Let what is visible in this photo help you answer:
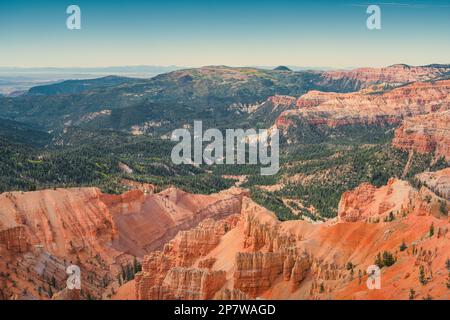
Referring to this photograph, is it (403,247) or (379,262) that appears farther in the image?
(403,247)

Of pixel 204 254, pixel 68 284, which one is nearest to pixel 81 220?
pixel 68 284

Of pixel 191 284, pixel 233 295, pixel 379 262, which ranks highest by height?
pixel 379 262

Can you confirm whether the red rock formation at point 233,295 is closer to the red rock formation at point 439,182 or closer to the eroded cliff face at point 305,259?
the eroded cliff face at point 305,259

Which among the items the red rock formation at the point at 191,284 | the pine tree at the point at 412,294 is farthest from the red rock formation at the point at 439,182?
the pine tree at the point at 412,294

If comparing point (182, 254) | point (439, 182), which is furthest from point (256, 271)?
point (439, 182)

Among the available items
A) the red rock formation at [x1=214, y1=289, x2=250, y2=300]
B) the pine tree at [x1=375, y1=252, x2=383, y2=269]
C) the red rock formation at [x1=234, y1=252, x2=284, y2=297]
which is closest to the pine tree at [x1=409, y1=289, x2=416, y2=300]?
the pine tree at [x1=375, y1=252, x2=383, y2=269]

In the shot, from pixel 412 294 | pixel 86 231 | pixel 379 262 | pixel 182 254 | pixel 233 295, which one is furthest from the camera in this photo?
pixel 86 231

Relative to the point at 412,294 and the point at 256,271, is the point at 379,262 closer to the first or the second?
the point at 412,294

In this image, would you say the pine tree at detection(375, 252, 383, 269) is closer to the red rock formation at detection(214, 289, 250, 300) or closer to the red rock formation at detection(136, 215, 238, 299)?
the red rock formation at detection(214, 289, 250, 300)
